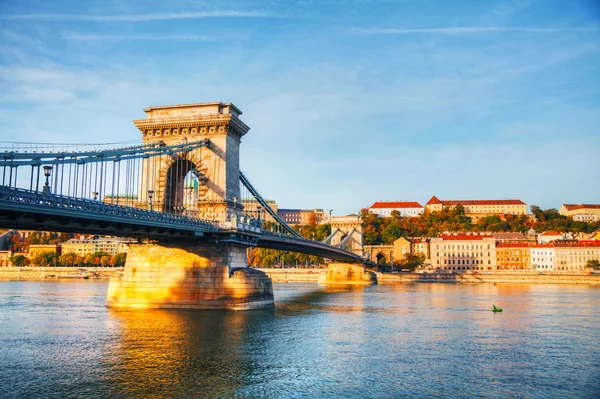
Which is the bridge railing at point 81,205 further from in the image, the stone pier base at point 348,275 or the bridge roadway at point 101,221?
the stone pier base at point 348,275

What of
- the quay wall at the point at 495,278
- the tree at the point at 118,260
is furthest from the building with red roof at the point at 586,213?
the tree at the point at 118,260

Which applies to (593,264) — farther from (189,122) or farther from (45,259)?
(45,259)

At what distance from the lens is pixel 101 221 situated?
28.9 meters

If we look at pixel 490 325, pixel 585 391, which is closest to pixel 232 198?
pixel 490 325

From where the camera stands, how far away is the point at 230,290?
123ft

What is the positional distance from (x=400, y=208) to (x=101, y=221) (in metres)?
159

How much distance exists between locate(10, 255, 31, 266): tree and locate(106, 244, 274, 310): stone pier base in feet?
364

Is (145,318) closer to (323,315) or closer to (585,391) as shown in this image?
(323,315)

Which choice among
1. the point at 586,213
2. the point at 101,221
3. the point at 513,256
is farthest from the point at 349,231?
the point at 101,221

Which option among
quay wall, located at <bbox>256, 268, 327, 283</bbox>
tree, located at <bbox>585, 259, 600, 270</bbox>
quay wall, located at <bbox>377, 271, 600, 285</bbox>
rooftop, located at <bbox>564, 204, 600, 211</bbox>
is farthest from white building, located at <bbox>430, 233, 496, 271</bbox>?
rooftop, located at <bbox>564, 204, 600, 211</bbox>

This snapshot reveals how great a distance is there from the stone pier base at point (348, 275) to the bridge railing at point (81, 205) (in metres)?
66.0

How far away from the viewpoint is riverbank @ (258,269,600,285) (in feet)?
315

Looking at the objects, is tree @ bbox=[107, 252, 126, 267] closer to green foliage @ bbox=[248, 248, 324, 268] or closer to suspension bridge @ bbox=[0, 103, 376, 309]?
green foliage @ bbox=[248, 248, 324, 268]

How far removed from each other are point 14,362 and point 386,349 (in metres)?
15.4
